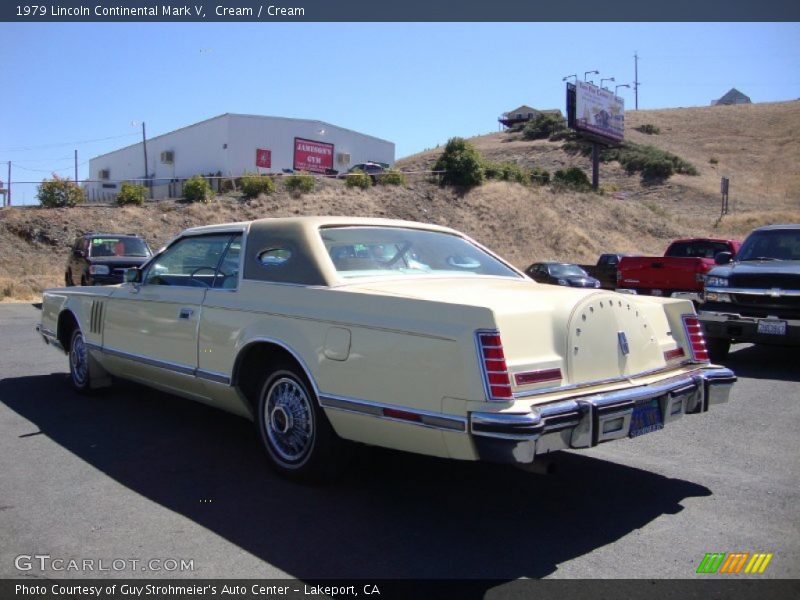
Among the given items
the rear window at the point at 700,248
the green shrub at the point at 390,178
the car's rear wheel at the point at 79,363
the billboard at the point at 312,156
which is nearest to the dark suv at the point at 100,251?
A: the car's rear wheel at the point at 79,363

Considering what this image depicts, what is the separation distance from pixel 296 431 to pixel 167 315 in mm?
1705

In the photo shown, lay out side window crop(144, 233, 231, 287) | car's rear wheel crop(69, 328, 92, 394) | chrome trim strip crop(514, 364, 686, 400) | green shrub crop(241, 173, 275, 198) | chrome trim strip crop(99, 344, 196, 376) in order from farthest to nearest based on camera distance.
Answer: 1. green shrub crop(241, 173, 275, 198)
2. car's rear wheel crop(69, 328, 92, 394)
3. side window crop(144, 233, 231, 287)
4. chrome trim strip crop(99, 344, 196, 376)
5. chrome trim strip crop(514, 364, 686, 400)

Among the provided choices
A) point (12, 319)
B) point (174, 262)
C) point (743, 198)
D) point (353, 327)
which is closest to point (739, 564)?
point (353, 327)

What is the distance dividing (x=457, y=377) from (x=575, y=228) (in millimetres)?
36140

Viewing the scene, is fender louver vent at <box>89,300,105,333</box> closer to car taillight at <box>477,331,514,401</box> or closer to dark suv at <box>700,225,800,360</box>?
car taillight at <box>477,331,514,401</box>

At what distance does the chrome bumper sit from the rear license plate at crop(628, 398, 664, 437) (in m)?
0.02

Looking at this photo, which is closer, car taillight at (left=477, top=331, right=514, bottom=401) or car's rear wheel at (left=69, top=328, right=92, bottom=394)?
car taillight at (left=477, top=331, right=514, bottom=401)

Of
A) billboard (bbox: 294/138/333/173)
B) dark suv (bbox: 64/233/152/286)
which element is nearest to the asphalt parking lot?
dark suv (bbox: 64/233/152/286)

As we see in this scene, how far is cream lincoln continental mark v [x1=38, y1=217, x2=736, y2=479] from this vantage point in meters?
3.49

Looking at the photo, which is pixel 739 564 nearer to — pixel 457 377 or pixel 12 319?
pixel 457 377

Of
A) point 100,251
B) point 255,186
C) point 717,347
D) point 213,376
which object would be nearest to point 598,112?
point 255,186

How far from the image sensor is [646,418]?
396cm

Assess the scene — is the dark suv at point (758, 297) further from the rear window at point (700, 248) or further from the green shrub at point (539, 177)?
the green shrub at point (539, 177)

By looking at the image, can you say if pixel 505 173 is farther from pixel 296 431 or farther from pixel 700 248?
pixel 296 431
